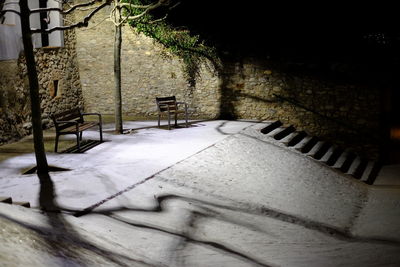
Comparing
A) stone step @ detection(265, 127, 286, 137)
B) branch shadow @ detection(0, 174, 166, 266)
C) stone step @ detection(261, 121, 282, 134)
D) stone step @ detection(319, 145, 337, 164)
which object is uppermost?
branch shadow @ detection(0, 174, 166, 266)

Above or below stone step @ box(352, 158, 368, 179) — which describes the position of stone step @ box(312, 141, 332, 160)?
above

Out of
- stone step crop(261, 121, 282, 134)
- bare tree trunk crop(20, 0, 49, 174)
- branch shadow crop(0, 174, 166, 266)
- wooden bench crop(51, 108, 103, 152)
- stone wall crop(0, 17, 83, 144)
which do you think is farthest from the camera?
stone step crop(261, 121, 282, 134)

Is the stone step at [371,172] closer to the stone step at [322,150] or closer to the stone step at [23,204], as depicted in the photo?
the stone step at [322,150]

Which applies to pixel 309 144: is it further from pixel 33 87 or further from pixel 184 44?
pixel 33 87

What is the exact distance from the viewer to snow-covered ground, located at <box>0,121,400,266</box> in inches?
166

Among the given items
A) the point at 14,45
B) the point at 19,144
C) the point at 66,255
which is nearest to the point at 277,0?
the point at 14,45

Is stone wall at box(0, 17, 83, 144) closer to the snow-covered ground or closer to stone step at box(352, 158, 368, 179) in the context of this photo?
the snow-covered ground

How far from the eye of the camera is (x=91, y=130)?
1090 cm

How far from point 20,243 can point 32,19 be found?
29.5ft

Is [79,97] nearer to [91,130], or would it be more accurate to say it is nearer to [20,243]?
[91,130]

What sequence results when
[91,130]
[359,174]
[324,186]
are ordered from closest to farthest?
[324,186] < [359,174] < [91,130]

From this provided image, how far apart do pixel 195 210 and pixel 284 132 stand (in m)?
5.97

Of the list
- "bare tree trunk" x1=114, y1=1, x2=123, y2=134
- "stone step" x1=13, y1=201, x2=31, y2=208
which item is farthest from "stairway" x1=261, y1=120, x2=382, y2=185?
"stone step" x1=13, y1=201, x2=31, y2=208

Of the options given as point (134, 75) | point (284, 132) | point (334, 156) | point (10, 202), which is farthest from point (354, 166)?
point (10, 202)
